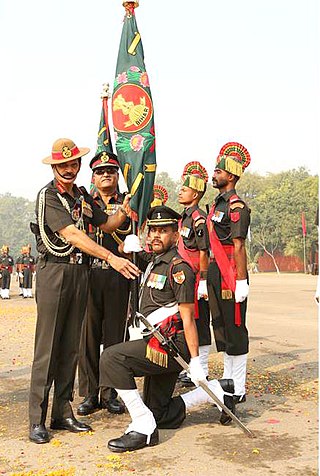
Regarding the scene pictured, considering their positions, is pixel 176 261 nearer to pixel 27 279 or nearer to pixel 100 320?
pixel 100 320

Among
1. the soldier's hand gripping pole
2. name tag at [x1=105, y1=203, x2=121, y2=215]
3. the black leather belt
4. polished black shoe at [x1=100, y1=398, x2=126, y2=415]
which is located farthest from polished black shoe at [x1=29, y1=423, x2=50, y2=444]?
name tag at [x1=105, y1=203, x2=121, y2=215]

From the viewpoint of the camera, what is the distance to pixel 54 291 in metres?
4.95

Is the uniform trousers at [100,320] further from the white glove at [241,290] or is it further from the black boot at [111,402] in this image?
the white glove at [241,290]

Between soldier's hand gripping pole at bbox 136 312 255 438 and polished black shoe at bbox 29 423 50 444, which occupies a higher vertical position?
soldier's hand gripping pole at bbox 136 312 255 438

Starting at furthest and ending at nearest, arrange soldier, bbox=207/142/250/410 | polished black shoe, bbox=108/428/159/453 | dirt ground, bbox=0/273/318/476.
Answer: soldier, bbox=207/142/250/410 < polished black shoe, bbox=108/428/159/453 < dirt ground, bbox=0/273/318/476

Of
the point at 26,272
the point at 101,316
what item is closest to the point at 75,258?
the point at 101,316

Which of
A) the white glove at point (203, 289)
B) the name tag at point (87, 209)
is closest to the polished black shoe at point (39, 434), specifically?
the name tag at point (87, 209)

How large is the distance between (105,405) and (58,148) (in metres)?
2.39

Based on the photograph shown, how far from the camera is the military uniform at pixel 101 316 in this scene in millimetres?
5746

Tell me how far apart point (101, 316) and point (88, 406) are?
814 mm

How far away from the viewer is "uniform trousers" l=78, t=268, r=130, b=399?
5.75m

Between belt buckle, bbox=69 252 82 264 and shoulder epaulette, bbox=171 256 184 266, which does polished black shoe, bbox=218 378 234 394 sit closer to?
shoulder epaulette, bbox=171 256 184 266

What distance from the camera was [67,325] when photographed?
16.8 feet

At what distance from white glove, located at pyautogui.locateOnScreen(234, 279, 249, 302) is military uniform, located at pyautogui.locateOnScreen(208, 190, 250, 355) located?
0.13 m
